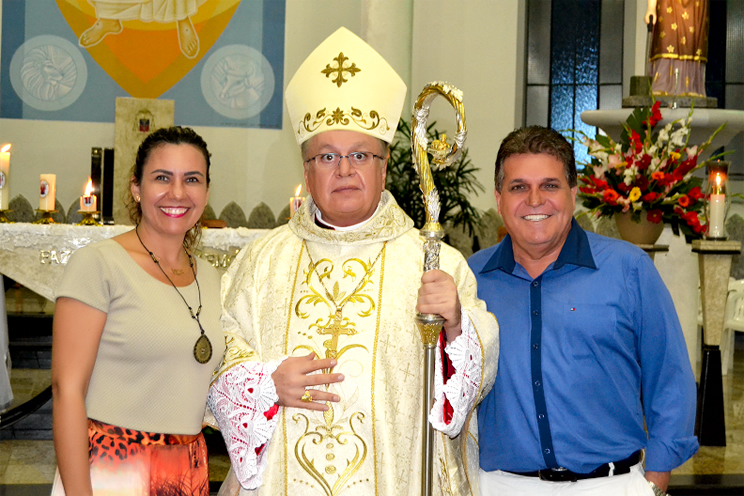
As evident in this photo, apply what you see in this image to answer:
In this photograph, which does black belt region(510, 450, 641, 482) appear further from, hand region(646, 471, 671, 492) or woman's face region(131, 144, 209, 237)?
woman's face region(131, 144, 209, 237)

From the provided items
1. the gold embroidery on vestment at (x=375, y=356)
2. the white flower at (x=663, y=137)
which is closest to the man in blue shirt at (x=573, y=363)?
the gold embroidery on vestment at (x=375, y=356)

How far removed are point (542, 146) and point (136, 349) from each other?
1.22 metres

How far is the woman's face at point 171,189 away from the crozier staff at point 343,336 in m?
0.26

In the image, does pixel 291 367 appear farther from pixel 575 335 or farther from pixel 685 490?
pixel 685 490

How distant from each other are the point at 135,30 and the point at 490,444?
8450 mm

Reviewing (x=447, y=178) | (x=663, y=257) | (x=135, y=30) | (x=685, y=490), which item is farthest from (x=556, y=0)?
(x=685, y=490)

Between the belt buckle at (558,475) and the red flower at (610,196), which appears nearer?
the belt buckle at (558,475)

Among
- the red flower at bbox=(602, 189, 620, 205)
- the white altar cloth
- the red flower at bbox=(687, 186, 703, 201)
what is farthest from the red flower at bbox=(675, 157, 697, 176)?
the white altar cloth

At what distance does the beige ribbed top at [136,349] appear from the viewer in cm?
208

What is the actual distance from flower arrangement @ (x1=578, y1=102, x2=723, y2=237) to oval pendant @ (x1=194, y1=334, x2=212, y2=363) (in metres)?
2.72

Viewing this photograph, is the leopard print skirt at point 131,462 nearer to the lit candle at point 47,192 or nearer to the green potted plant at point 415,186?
the lit candle at point 47,192

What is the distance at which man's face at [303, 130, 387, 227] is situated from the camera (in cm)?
220

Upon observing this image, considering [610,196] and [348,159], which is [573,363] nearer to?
[348,159]

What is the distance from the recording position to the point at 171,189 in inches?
86.0
